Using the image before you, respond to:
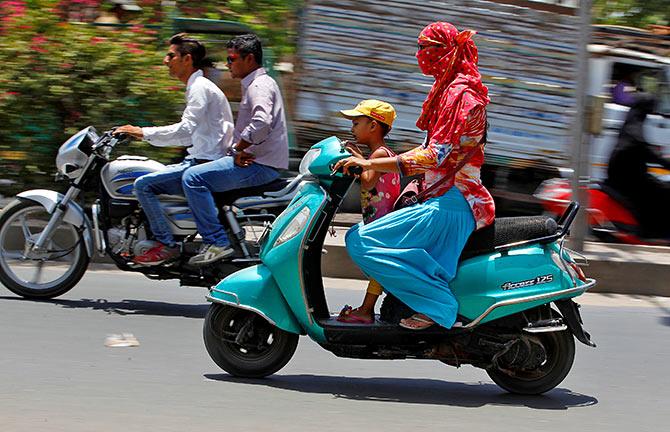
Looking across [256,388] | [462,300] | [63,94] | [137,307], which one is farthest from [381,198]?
[63,94]

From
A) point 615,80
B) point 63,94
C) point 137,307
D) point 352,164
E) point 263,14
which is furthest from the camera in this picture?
point 615,80

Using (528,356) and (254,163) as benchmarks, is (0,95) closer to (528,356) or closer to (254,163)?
(254,163)

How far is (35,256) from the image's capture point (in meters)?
7.40

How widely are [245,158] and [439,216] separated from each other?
7.48 ft

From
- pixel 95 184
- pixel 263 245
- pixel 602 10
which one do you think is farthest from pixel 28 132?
pixel 602 10

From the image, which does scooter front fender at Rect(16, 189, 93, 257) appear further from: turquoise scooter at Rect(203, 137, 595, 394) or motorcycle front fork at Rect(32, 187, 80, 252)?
turquoise scooter at Rect(203, 137, 595, 394)

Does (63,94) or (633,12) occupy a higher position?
(633,12)

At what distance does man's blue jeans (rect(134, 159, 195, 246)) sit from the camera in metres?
7.15

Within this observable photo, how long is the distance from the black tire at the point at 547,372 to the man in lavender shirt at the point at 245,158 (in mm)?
2352

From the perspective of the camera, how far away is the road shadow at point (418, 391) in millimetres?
5359

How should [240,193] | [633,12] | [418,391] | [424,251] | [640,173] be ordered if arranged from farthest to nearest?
[633,12]
[640,173]
[240,193]
[418,391]
[424,251]

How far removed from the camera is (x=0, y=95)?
370 inches

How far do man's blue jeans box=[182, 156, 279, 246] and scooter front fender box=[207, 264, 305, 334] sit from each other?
1771 millimetres

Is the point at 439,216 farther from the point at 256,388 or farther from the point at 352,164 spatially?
the point at 256,388
